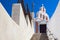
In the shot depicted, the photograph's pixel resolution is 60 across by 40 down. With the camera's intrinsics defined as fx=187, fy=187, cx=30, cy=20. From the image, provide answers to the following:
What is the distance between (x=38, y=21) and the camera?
2380 centimetres

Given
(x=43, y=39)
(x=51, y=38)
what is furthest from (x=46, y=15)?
(x=51, y=38)

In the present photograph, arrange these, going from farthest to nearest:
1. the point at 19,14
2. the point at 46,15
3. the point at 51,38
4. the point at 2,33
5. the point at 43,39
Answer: the point at 46,15 → the point at 43,39 → the point at 51,38 → the point at 19,14 → the point at 2,33

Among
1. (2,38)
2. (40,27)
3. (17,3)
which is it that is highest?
(17,3)

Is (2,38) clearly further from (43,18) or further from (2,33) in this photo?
(43,18)

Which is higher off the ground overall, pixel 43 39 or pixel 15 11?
pixel 15 11

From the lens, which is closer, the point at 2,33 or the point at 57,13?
the point at 2,33

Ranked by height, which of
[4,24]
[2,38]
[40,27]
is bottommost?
[40,27]

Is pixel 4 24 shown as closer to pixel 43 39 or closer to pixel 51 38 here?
pixel 51 38

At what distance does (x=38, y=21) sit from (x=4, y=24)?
17748 mm

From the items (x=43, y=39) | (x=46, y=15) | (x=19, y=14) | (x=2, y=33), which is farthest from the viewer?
(x=46, y=15)

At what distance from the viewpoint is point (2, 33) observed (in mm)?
5930

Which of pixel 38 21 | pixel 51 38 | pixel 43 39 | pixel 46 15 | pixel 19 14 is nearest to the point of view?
pixel 19 14

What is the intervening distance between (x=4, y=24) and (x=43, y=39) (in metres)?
8.28

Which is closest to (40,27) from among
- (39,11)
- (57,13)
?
(39,11)
